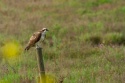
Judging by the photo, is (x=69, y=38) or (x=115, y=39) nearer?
(x=115, y=39)

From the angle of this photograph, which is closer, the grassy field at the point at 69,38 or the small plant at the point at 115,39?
the grassy field at the point at 69,38

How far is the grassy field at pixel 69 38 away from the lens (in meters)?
9.86

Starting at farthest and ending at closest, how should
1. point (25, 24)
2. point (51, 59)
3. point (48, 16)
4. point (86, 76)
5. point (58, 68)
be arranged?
1. point (48, 16)
2. point (25, 24)
3. point (51, 59)
4. point (58, 68)
5. point (86, 76)

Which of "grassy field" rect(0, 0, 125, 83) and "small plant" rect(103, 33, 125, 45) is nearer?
→ "grassy field" rect(0, 0, 125, 83)

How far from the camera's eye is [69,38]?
14.5m

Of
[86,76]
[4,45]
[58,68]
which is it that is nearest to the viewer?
[86,76]

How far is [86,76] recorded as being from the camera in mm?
9648

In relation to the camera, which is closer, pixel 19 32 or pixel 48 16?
pixel 19 32

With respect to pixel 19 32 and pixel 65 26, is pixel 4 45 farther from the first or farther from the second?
A: pixel 65 26

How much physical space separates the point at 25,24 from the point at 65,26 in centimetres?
175

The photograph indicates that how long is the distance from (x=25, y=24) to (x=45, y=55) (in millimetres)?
5309

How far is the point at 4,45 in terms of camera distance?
1357 centimetres

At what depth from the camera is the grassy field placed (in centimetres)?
986

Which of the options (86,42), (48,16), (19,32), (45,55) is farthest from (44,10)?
(45,55)
